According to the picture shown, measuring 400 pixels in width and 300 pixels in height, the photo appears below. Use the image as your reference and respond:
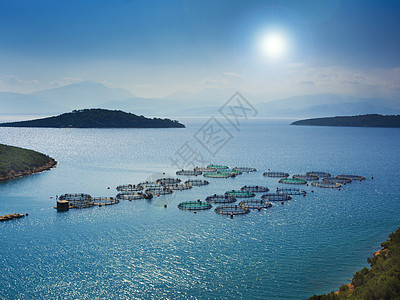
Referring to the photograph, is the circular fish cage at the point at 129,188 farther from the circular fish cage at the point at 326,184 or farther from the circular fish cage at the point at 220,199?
the circular fish cage at the point at 326,184

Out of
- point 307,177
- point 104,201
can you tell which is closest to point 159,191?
point 104,201

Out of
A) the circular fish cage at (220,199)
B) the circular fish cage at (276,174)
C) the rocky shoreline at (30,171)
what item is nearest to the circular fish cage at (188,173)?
the circular fish cage at (276,174)

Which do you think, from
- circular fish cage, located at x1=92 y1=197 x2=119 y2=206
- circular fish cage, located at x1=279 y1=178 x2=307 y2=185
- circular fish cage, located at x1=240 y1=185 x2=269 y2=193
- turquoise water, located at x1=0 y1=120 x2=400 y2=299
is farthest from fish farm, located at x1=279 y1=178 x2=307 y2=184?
circular fish cage, located at x1=92 y1=197 x2=119 y2=206

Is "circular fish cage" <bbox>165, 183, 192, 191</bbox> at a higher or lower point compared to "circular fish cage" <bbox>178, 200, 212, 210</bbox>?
higher

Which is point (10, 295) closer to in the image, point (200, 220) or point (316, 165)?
point (200, 220)

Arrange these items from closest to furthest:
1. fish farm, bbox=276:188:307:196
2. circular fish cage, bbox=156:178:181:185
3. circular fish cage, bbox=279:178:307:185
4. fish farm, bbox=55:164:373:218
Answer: fish farm, bbox=55:164:373:218 → fish farm, bbox=276:188:307:196 → circular fish cage, bbox=156:178:181:185 → circular fish cage, bbox=279:178:307:185

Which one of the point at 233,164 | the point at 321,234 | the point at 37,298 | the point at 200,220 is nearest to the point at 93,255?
the point at 37,298

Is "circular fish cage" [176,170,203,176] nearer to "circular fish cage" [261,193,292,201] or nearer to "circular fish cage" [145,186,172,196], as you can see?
"circular fish cage" [145,186,172,196]

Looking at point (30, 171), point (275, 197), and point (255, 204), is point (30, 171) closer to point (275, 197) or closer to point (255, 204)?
point (255, 204)
